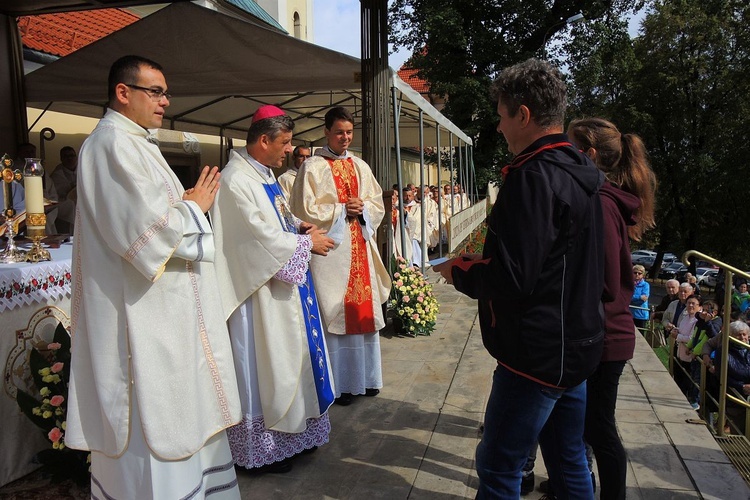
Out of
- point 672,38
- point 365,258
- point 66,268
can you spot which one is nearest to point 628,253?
point 365,258

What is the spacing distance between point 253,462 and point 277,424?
0.23 metres

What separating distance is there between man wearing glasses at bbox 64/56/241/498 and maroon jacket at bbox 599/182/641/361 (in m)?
1.45

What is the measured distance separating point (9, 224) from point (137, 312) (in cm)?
161

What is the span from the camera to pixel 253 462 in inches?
117

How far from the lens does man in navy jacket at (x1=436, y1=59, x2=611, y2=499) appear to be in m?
1.72

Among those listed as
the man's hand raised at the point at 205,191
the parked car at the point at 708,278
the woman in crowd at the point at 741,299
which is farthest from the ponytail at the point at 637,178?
the parked car at the point at 708,278

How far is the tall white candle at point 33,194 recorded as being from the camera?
3123 mm

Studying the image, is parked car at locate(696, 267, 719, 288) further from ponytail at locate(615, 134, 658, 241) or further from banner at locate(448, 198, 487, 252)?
ponytail at locate(615, 134, 658, 241)

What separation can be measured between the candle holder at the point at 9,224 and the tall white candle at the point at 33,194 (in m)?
0.13

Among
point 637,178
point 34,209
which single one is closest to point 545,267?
point 637,178

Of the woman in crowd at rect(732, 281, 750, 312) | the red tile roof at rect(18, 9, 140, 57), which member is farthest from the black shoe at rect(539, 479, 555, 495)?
the woman in crowd at rect(732, 281, 750, 312)

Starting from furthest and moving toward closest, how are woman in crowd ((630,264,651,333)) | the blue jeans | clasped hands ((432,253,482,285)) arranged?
woman in crowd ((630,264,651,333))
clasped hands ((432,253,482,285))
the blue jeans

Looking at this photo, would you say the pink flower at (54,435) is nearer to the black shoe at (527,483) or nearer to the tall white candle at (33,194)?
the tall white candle at (33,194)

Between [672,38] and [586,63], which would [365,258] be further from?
[672,38]
